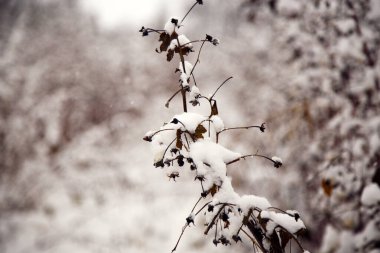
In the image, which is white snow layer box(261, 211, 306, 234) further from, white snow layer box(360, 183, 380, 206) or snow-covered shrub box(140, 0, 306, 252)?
white snow layer box(360, 183, 380, 206)

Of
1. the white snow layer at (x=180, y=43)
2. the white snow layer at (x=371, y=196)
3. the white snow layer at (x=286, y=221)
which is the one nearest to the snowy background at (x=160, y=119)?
the white snow layer at (x=371, y=196)

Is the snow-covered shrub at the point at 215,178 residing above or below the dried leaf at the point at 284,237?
above

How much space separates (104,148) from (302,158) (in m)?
4.78

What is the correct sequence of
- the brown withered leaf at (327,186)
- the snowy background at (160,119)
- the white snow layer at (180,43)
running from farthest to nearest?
the snowy background at (160,119), the brown withered leaf at (327,186), the white snow layer at (180,43)

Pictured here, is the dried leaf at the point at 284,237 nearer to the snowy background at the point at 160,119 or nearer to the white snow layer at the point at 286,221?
the white snow layer at the point at 286,221

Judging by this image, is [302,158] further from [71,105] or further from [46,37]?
[46,37]

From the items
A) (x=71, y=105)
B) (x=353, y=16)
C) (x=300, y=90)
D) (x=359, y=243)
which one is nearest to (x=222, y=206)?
(x=359, y=243)

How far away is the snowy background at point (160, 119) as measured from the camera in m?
2.90

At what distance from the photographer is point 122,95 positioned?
27.2ft

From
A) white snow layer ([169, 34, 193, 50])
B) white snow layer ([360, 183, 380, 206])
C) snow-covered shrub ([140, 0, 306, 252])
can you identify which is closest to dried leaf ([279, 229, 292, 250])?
snow-covered shrub ([140, 0, 306, 252])

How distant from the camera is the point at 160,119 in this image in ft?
26.6

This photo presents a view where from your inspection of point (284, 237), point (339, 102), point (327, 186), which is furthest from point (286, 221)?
point (339, 102)

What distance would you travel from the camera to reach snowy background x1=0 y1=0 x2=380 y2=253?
290 cm

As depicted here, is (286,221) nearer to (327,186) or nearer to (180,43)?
(180,43)
